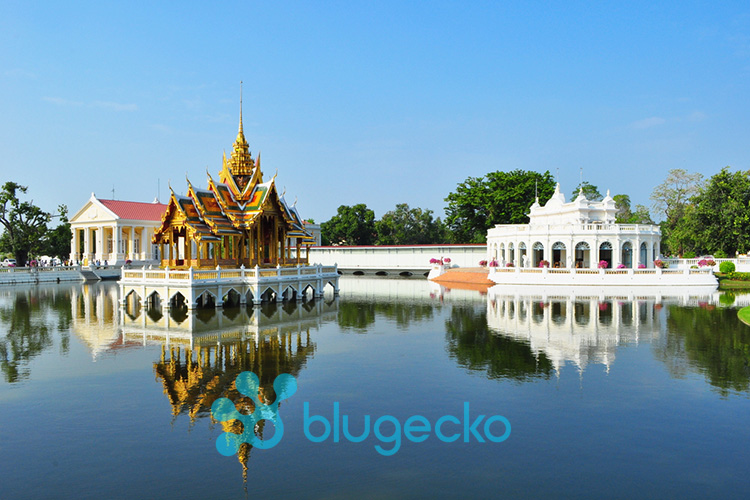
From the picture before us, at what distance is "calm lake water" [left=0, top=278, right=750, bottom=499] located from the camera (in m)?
7.34

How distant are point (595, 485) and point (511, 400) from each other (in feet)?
11.2

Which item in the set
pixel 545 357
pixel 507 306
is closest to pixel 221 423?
pixel 545 357

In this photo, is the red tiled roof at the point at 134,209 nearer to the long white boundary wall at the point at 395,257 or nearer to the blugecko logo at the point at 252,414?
the long white boundary wall at the point at 395,257

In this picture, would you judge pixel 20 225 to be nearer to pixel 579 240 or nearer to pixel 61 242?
pixel 61 242

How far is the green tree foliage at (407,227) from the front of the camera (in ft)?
246

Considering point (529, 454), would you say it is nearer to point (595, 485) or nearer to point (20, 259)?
point (595, 485)

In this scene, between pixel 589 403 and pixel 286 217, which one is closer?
pixel 589 403

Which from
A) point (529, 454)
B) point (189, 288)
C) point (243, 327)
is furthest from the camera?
point (189, 288)

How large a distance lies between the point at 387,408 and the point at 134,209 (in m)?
58.8

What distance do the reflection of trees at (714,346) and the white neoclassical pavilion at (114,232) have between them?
52.6 metres

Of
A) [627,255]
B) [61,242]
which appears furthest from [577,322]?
[61,242]

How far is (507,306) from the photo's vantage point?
26547 millimetres

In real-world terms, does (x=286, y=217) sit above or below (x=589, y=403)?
above

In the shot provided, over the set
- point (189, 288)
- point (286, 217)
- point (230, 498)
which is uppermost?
point (286, 217)
